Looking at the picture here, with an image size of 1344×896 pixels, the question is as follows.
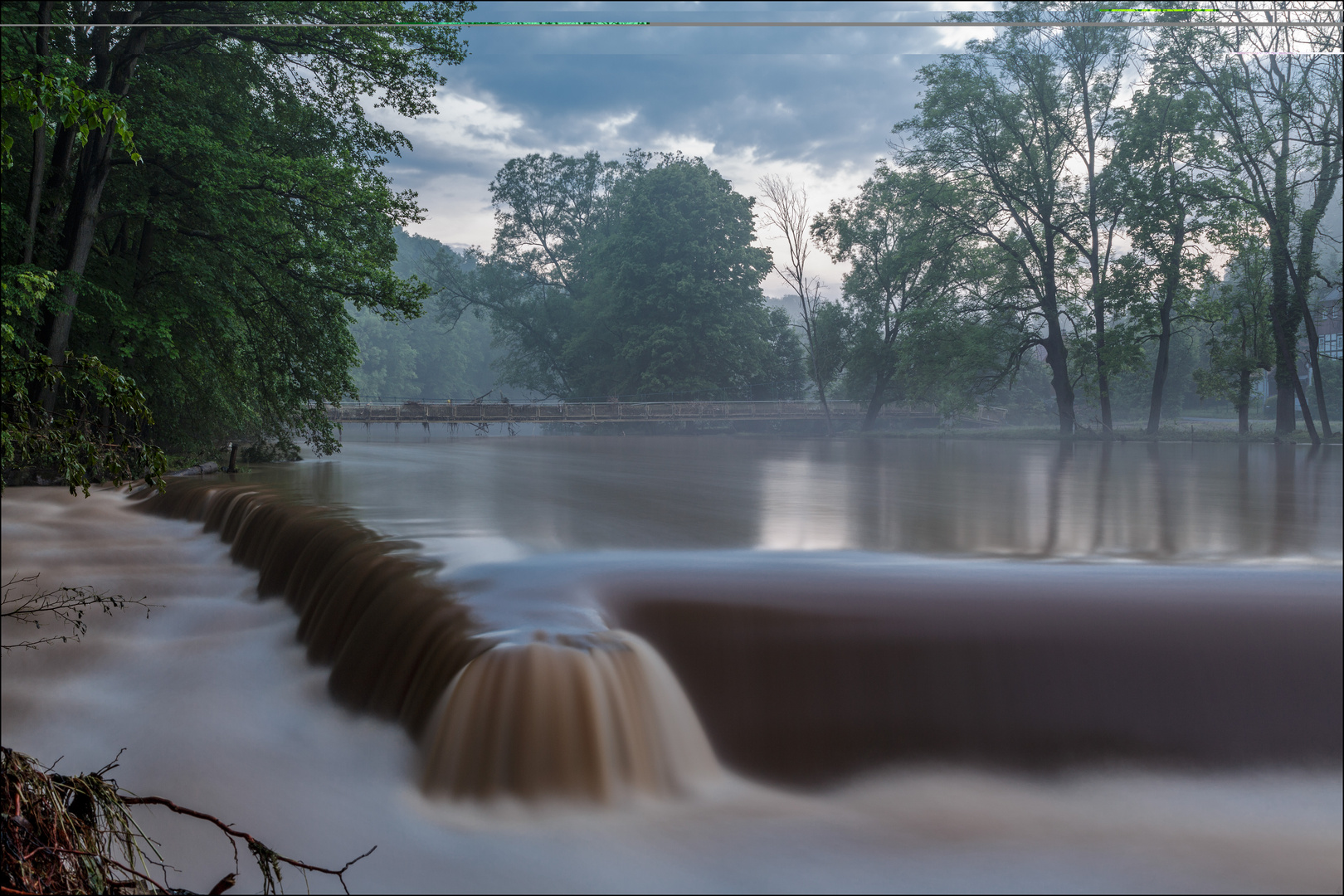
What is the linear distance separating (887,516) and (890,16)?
342 cm

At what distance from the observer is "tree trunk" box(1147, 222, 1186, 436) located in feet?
24.1

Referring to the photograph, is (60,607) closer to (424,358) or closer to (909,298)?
(424,358)

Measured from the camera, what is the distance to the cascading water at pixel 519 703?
2996 mm

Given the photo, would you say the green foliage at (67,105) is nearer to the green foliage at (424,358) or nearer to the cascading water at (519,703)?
the cascading water at (519,703)

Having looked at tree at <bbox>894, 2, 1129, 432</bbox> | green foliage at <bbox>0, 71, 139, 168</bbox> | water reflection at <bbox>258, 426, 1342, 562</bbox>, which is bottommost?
water reflection at <bbox>258, 426, 1342, 562</bbox>

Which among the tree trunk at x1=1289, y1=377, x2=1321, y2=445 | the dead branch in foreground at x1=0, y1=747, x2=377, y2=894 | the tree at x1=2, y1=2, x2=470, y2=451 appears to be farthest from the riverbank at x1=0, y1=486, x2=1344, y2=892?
the tree at x1=2, y1=2, x2=470, y2=451

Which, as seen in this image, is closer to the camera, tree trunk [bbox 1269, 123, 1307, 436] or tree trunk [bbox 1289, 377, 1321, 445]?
tree trunk [bbox 1289, 377, 1321, 445]

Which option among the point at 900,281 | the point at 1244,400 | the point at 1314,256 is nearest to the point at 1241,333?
the point at 1244,400

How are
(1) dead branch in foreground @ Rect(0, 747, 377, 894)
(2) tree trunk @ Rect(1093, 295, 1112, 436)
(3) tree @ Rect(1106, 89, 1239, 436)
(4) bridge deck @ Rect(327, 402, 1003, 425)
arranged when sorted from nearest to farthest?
(1) dead branch in foreground @ Rect(0, 747, 377, 894)
(3) tree @ Rect(1106, 89, 1239, 436)
(2) tree trunk @ Rect(1093, 295, 1112, 436)
(4) bridge deck @ Rect(327, 402, 1003, 425)

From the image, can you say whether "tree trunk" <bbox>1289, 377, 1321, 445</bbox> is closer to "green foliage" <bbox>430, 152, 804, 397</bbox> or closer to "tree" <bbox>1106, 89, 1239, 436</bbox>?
"tree" <bbox>1106, 89, 1239, 436</bbox>

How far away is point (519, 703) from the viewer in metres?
3.06

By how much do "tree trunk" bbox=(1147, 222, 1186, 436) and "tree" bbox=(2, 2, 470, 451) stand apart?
7.09 m

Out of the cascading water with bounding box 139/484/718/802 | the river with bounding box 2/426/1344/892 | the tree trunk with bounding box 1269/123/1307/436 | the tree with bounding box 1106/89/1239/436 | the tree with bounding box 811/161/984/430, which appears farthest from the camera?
the tree with bounding box 811/161/984/430

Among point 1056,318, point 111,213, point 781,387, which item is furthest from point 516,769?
point 781,387
